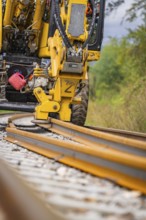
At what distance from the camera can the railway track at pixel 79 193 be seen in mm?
2934

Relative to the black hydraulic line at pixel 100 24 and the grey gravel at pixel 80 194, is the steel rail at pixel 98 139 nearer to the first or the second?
the grey gravel at pixel 80 194

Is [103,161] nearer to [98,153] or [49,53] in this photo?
[98,153]

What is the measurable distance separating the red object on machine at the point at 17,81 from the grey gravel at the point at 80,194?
21.8 feet

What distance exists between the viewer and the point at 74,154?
182 inches

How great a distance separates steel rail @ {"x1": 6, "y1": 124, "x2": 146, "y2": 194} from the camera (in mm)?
3566

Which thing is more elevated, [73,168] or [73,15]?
[73,15]

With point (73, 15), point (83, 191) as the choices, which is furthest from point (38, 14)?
point (83, 191)

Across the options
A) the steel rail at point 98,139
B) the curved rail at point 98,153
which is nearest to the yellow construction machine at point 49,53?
the steel rail at point 98,139

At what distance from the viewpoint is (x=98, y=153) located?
4.09m

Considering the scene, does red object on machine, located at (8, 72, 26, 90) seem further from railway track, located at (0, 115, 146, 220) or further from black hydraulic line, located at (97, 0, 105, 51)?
railway track, located at (0, 115, 146, 220)

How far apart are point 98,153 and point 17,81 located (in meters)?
7.39

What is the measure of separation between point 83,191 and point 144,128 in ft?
33.4

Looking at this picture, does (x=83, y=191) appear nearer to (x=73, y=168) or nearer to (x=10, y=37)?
(x=73, y=168)

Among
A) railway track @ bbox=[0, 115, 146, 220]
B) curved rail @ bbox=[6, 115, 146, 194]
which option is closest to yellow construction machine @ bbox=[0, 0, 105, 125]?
curved rail @ bbox=[6, 115, 146, 194]
